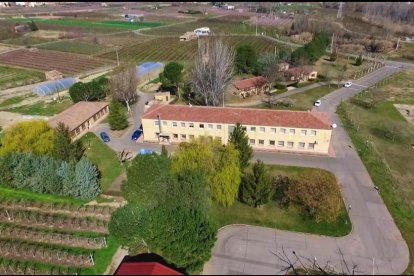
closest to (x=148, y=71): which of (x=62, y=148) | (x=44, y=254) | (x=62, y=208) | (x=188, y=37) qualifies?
(x=62, y=148)

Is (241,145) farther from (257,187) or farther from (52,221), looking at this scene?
(52,221)

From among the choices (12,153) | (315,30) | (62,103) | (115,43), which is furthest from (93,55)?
(315,30)

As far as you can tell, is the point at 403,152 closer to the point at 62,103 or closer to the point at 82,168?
the point at 82,168

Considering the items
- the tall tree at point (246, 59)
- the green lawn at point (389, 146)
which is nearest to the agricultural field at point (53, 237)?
the green lawn at point (389, 146)

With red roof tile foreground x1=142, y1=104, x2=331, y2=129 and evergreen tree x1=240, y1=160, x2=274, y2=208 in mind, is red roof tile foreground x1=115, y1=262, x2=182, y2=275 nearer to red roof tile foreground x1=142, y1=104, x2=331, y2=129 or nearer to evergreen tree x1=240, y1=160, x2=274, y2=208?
evergreen tree x1=240, y1=160, x2=274, y2=208

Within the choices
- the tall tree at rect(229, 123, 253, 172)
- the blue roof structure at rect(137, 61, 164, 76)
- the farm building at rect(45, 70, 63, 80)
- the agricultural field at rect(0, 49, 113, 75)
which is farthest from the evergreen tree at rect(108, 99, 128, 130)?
the agricultural field at rect(0, 49, 113, 75)

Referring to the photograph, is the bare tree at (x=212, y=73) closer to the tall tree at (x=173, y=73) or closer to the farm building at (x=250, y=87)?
the farm building at (x=250, y=87)
